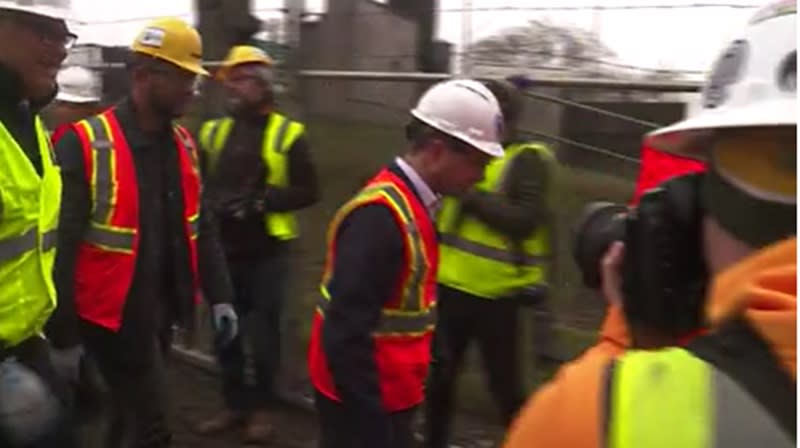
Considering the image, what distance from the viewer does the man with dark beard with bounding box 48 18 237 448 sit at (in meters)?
4.43

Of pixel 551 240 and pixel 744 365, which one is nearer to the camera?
pixel 744 365

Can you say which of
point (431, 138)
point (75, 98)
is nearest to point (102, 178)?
point (431, 138)

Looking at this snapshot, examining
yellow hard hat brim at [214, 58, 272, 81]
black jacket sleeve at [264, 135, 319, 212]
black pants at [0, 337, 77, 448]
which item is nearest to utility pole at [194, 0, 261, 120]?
yellow hard hat brim at [214, 58, 272, 81]

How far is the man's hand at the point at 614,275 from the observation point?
184 centimetres

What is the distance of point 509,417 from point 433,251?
6.39ft


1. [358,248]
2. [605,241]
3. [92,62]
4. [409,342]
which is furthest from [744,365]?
[92,62]

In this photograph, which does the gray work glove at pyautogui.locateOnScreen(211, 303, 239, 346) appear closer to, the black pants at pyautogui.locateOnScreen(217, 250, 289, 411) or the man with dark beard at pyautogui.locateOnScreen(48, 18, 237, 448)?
the man with dark beard at pyautogui.locateOnScreen(48, 18, 237, 448)

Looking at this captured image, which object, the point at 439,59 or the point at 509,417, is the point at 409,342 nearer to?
the point at 509,417

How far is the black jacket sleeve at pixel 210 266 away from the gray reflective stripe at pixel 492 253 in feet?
2.92

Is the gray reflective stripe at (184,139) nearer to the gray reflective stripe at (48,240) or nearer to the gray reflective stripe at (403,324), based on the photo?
the gray reflective stripe at (48,240)

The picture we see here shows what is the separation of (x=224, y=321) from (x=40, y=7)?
1.78 m

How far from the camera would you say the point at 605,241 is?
229cm

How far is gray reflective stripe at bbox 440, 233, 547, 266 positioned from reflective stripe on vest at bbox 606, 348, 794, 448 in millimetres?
4042

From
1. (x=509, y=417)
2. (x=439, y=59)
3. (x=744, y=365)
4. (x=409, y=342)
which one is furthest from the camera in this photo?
(x=439, y=59)
